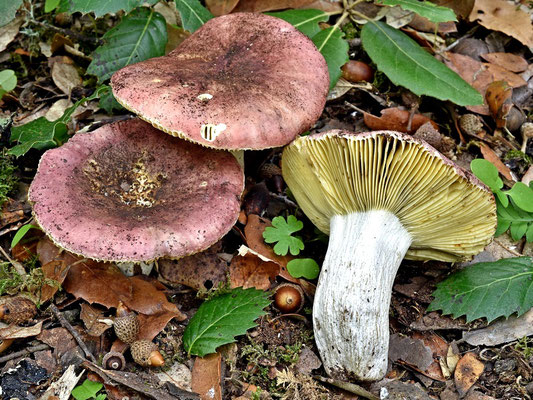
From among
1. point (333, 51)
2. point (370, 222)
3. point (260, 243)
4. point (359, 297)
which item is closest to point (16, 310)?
point (260, 243)

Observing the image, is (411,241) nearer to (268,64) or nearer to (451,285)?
(451,285)

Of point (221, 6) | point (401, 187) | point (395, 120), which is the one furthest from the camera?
point (221, 6)

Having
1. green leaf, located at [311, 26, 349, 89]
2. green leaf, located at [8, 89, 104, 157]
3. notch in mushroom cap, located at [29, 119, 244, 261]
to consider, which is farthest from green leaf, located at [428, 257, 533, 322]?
green leaf, located at [8, 89, 104, 157]

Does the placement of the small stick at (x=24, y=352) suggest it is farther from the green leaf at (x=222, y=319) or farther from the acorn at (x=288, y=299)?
the acorn at (x=288, y=299)

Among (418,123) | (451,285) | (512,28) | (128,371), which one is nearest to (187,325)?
(128,371)

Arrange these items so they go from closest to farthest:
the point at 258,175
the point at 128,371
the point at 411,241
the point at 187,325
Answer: the point at 128,371
the point at 187,325
the point at 411,241
the point at 258,175

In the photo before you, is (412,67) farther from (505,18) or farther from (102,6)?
(102,6)
